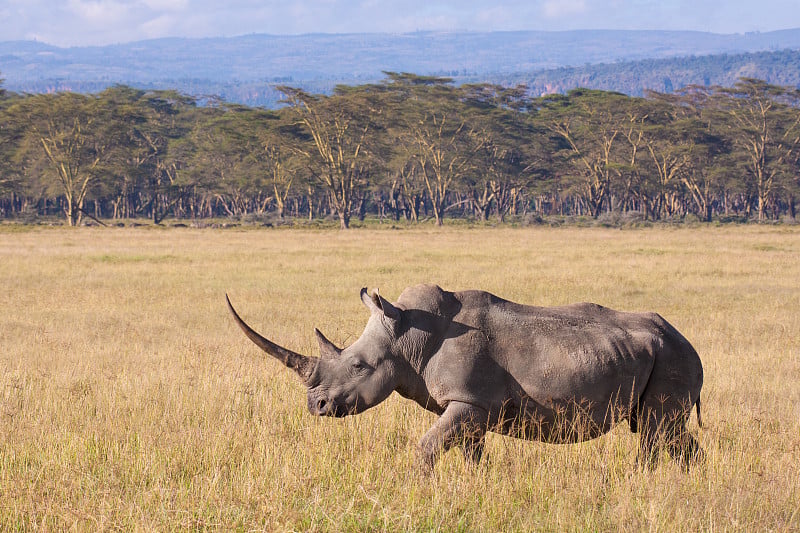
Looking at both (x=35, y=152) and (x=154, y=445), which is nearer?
(x=154, y=445)

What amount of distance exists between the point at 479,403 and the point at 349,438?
1.39m

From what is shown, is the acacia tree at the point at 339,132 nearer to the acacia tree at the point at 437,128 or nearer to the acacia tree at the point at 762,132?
the acacia tree at the point at 437,128

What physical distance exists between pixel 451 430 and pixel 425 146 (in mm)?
57924

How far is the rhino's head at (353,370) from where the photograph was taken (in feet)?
15.7

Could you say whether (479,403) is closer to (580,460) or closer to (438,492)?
(438,492)

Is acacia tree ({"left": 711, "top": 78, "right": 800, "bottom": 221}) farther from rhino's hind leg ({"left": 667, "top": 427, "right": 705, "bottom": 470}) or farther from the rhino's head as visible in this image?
the rhino's head

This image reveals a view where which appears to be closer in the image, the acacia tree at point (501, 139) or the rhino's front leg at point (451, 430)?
the rhino's front leg at point (451, 430)

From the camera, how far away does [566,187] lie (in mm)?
73750

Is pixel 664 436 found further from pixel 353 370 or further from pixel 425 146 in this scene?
pixel 425 146

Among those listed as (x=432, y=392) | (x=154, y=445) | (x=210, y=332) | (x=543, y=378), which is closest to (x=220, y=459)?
(x=154, y=445)

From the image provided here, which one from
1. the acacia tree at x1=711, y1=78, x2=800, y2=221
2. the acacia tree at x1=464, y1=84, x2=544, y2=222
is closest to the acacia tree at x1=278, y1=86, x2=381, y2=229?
the acacia tree at x1=464, y1=84, x2=544, y2=222

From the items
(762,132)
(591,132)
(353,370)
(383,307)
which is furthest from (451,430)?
(762,132)

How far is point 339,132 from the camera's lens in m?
56.5

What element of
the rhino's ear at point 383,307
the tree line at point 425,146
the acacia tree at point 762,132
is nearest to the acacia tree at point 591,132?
the tree line at point 425,146
